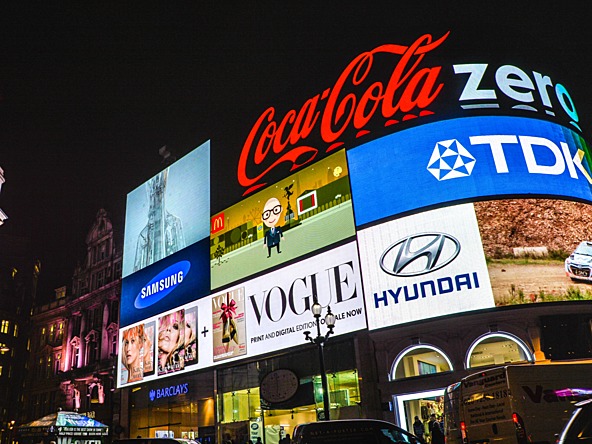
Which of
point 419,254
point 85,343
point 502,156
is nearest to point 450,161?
point 502,156

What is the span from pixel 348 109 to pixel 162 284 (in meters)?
19.2

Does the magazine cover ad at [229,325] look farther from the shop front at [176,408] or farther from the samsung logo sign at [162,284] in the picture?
the samsung logo sign at [162,284]

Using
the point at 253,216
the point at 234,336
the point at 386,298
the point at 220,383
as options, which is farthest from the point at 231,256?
the point at 386,298

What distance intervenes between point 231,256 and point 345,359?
35.9ft

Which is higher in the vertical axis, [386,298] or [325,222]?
[325,222]

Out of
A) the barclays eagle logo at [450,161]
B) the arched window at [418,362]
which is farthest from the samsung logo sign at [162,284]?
the barclays eagle logo at [450,161]

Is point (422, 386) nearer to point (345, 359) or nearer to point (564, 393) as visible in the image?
point (345, 359)

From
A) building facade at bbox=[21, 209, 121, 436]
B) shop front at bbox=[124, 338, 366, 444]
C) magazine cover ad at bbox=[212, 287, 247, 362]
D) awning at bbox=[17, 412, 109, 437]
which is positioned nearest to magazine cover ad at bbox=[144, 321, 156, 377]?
shop front at bbox=[124, 338, 366, 444]

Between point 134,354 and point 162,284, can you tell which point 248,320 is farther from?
point 134,354

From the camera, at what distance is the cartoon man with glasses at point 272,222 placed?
106 feet

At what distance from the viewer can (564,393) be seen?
10859 mm

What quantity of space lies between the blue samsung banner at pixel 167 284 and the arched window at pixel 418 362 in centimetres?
1504

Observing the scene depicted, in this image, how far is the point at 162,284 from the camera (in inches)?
1580

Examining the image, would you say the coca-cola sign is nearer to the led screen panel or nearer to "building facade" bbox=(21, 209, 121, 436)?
the led screen panel
